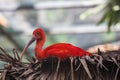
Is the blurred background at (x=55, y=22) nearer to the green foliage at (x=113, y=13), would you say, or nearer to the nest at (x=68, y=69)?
the green foliage at (x=113, y=13)

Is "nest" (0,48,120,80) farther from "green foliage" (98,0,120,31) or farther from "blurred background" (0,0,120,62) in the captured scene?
"blurred background" (0,0,120,62)

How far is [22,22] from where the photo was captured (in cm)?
738

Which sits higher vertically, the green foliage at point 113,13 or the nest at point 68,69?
the green foliage at point 113,13

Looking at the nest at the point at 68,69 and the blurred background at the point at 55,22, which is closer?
the nest at the point at 68,69

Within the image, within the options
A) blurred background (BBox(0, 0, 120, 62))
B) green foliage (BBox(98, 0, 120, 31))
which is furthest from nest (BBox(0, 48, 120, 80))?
blurred background (BBox(0, 0, 120, 62))

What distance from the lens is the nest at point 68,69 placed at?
160cm

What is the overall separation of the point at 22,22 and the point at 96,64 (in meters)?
5.85

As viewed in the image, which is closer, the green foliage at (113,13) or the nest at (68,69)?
the nest at (68,69)

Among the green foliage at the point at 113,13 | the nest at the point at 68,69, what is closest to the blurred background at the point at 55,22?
the green foliage at the point at 113,13

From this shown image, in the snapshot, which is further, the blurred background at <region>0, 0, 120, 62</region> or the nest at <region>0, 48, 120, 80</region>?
the blurred background at <region>0, 0, 120, 62</region>

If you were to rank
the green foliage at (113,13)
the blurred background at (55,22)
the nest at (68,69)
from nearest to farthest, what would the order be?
1. the nest at (68,69)
2. the green foliage at (113,13)
3. the blurred background at (55,22)

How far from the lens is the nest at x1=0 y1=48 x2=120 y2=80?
1.60 meters

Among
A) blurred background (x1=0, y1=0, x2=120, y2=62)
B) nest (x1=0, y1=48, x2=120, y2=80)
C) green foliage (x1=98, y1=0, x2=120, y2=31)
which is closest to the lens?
nest (x1=0, y1=48, x2=120, y2=80)

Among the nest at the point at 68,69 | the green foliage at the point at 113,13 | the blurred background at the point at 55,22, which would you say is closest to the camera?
the nest at the point at 68,69
